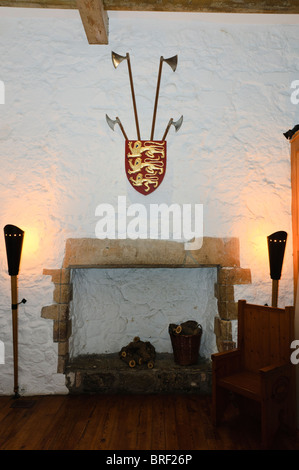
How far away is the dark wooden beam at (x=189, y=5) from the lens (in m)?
2.67

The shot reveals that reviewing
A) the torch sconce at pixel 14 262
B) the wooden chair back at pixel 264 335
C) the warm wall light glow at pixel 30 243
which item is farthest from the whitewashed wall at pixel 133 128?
→ the wooden chair back at pixel 264 335

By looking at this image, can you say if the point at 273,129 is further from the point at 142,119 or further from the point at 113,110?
the point at 113,110

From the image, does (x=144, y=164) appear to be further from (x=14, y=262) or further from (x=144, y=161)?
(x=14, y=262)

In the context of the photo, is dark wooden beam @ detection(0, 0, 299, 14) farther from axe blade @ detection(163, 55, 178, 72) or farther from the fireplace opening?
the fireplace opening

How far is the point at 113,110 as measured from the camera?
2.84m

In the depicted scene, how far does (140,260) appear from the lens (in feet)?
9.05

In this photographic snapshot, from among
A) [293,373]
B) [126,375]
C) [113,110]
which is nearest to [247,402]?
[293,373]

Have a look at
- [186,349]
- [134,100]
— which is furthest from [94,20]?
[186,349]

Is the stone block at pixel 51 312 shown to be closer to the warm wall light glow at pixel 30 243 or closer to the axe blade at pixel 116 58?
the warm wall light glow at pixel 30 243

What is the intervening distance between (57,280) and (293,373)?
2006 mm

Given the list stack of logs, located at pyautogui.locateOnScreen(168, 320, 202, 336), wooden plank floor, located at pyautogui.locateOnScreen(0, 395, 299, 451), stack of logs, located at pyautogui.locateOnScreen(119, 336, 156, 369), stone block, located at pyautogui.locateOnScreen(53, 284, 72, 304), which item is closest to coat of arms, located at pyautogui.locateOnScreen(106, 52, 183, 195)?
stone block, located at pyautogui.locateOnScreen(53, 284, 72, 304)

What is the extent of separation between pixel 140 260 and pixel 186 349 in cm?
94

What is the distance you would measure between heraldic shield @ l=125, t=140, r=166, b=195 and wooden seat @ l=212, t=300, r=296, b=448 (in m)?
1.30

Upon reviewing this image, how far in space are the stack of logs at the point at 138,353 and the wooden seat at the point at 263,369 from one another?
0.78m
